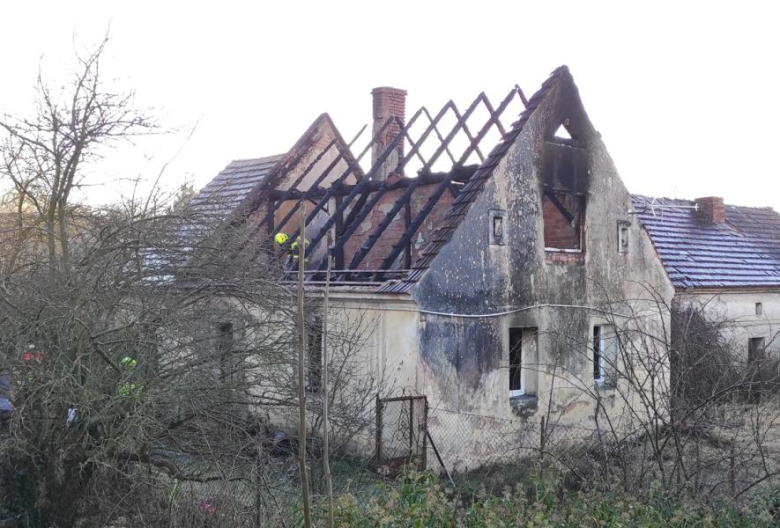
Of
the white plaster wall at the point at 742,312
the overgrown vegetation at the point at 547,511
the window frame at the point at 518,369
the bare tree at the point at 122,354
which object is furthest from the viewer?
the white plaster wall at the point at 742,312

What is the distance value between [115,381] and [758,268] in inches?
748

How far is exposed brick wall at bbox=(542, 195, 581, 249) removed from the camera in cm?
1510

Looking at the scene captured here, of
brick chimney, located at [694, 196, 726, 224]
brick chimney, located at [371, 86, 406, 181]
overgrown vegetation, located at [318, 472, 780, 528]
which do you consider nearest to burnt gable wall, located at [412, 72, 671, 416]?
overgrown vegetation, located at [318, 472, 780, 528]

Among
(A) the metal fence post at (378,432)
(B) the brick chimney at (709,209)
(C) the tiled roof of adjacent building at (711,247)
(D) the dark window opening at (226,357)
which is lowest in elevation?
(A) the metal fence post at (378,432)

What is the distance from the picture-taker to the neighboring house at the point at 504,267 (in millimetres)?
12516

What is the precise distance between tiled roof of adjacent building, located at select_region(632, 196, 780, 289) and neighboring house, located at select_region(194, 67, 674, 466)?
3.06m

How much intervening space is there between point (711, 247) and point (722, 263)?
2.71 feet

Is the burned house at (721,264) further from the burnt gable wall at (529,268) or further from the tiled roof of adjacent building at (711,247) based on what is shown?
the burnt gable wall at (529,268)

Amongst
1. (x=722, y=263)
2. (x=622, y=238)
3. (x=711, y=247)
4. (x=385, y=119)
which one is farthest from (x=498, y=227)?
(x=711, y=247)

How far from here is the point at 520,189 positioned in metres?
13.7

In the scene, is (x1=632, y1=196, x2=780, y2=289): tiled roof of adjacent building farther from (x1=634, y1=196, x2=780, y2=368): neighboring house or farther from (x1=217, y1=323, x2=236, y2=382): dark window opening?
(x1=217, y1=323, x2=236, y2=382): dark window opening

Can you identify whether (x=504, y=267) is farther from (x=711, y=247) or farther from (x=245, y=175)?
(x=711, y=247)

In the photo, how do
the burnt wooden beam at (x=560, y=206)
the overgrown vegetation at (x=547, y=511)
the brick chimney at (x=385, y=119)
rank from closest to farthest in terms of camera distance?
the overgrown vegetation at (x=547, y=511) → the burnt wooden beam at (x=560, y=206) → the brick chimney at (x=385, y=119)

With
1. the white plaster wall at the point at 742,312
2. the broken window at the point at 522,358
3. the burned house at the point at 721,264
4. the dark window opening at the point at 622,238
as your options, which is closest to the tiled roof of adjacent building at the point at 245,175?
the broken window at the point at 522,358
